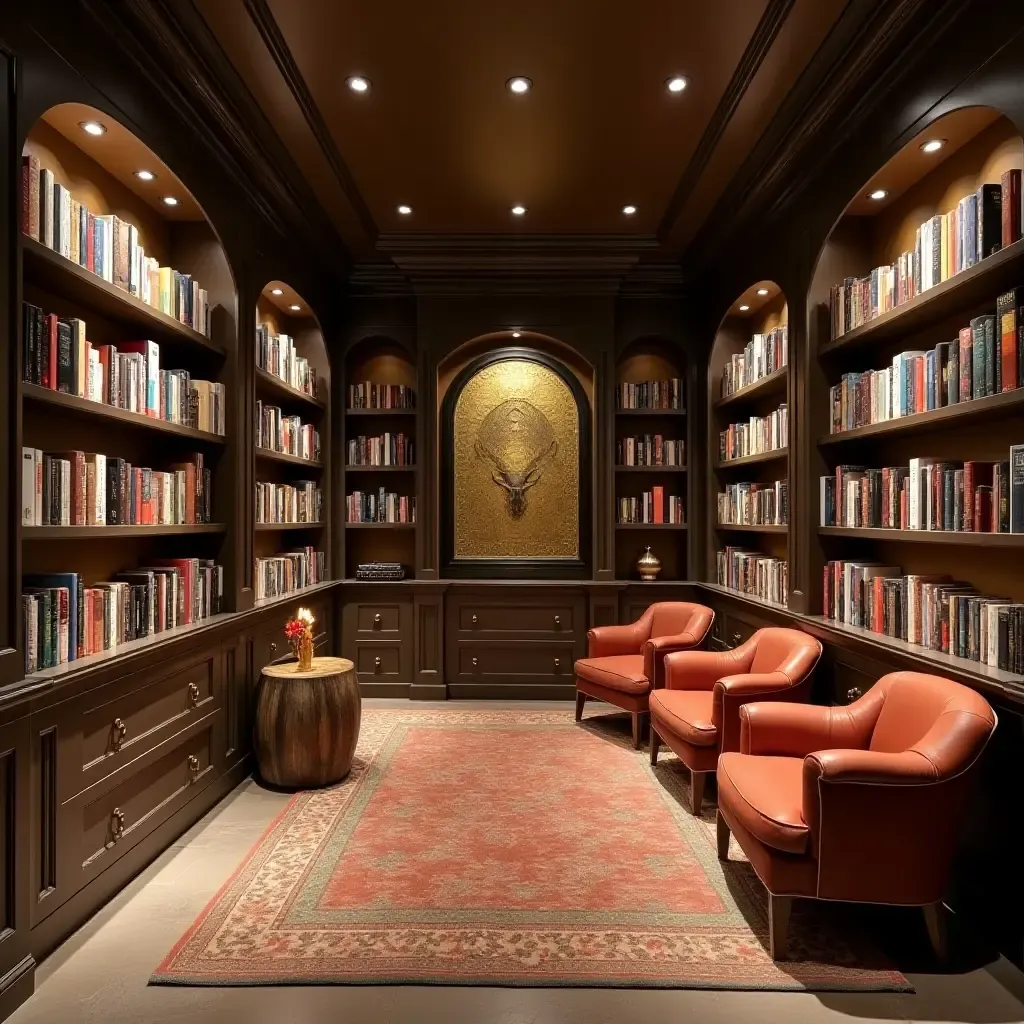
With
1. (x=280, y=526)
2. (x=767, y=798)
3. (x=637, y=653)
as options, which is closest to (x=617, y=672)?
(x=637, y=653)

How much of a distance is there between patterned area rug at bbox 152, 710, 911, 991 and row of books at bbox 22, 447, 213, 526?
4.91ft

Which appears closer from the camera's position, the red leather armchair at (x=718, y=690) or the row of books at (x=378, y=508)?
the red leather armchair at (x=718, y=690)

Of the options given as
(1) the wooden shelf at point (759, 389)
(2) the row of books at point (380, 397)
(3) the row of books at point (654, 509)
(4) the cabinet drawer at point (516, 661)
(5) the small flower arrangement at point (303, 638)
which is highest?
(2) the row of books at point (380, 397)

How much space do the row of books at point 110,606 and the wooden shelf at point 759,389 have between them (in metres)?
3.30

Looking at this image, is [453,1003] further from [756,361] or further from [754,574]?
[756,361]

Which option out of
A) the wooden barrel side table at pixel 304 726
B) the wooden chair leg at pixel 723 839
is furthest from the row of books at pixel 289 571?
the wooden chair leg at pixel 723 839

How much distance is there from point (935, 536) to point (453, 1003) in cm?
232

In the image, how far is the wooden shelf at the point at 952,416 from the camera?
2.48 metres

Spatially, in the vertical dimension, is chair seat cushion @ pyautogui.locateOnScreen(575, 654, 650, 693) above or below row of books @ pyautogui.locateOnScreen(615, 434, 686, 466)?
below

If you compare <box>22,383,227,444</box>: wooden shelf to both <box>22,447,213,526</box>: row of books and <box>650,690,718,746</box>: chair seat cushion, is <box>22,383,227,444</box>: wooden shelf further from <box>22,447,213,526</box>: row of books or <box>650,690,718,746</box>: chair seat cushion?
<box>650,690,718,746</box>: chair seat cushion

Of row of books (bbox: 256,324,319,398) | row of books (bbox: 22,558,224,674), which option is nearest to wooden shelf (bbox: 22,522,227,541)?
row of books (bbox: 22,558,224,674)

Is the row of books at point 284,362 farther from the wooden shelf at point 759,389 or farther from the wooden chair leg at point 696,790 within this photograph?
the wooden chair leg at point 696,790

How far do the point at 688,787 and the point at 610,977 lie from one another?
5.89ft

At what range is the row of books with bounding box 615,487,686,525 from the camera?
19.7 ft
